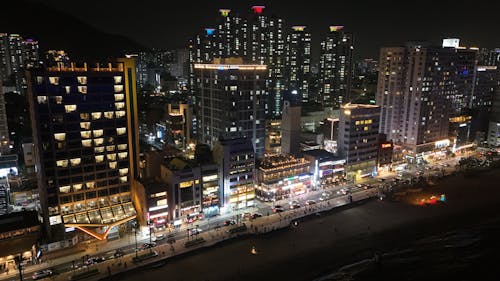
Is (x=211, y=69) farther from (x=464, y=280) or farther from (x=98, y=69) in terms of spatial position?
(x=464, y=280)

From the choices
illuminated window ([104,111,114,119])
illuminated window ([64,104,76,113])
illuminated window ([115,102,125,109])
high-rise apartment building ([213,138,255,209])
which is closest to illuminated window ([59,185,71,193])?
illuminated window ([64,104,76,113])

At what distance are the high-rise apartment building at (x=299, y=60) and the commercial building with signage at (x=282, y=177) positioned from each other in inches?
3650

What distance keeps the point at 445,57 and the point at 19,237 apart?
320 ft

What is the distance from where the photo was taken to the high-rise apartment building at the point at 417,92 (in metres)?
88.8

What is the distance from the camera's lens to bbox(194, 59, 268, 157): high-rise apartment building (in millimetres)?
75812

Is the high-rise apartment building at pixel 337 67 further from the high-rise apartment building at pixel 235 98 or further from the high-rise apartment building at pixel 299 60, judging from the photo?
the high-rise apartment building at pixel 235 98

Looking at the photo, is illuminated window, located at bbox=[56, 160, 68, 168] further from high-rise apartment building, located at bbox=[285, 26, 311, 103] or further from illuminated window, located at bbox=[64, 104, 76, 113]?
high-rise apartment building, located at bbox=[285, 26, 311, 103]

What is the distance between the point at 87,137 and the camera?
2084 inches

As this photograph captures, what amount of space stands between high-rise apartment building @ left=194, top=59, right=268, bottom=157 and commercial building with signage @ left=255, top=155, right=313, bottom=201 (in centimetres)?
1193

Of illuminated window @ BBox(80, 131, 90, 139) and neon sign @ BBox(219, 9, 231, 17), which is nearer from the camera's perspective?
illuminated window @ BBox(80, 131, 90, 139)

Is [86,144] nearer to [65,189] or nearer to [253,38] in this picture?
[65,189]

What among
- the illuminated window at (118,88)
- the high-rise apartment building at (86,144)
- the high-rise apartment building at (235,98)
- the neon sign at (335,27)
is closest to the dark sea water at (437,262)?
the high-rise apartment building at (86,144)

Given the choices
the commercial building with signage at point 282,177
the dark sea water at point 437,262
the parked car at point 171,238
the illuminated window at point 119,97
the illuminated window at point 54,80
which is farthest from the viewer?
the commercial building with signage at point 282,177

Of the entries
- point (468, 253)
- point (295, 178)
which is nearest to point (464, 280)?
point (468, 253)
